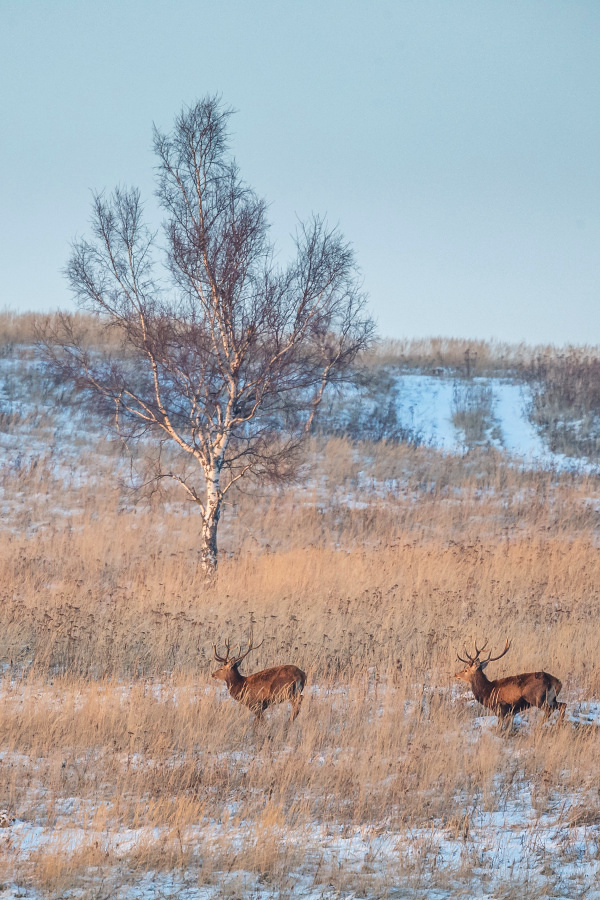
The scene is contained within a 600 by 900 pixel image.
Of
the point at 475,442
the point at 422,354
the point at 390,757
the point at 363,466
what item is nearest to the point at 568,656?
the point at 390,757

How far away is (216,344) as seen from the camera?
36.2 ft

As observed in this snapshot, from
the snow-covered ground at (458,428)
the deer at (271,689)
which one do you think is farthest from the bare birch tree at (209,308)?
the snow-covered ground at (458,428)

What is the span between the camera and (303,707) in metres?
5.97

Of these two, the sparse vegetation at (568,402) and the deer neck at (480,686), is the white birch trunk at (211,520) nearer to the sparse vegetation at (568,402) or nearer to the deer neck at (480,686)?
the deer neck at (480,686)

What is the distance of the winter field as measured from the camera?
3688 mm

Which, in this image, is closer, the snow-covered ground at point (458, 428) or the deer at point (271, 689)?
the deer at point (271, 689)

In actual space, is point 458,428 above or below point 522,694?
above

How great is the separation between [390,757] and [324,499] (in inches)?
484

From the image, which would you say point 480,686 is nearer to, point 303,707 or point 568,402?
point 303,707

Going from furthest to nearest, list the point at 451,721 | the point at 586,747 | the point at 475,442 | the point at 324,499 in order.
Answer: the point at 475,442 < the point at 324,499 < the point at 451,721 < the point at 586,747

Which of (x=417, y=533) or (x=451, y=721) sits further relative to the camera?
(x=417, y=533)

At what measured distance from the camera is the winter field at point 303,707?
12.1 ft

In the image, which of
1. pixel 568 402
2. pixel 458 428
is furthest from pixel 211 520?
pixel 568 402

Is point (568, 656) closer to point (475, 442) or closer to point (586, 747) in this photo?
point (586, 747)
